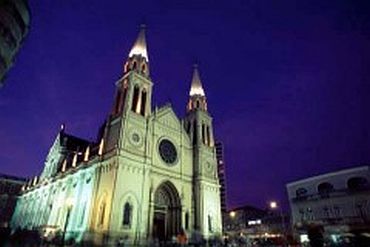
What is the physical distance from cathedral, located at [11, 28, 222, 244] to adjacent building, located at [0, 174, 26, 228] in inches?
480

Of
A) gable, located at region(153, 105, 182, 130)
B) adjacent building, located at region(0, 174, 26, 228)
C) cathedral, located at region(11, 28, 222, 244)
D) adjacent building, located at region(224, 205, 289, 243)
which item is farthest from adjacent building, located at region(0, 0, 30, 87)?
adjacent building, located at region(224, 205, 289, 243)

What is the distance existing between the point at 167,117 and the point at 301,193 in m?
27.2

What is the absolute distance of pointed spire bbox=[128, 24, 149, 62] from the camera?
4057cm

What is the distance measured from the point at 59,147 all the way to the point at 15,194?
22016 millimetres

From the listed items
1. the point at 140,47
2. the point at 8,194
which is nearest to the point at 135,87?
the point at 140,47

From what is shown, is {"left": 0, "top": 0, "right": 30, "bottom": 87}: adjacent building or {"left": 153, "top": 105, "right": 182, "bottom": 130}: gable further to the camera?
{"left": 153, "top": 105, "right": 182, "bottom": 130}: gable

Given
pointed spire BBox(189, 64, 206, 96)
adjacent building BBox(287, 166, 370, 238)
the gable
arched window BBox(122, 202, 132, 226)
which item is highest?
pointed spire BBox(189, 64, 206, 96)

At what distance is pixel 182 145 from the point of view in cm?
4019

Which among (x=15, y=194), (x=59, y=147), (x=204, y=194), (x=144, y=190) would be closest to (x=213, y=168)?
(x=204, y=194)

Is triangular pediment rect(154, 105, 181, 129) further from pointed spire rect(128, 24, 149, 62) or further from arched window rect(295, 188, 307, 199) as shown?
arched window rect(295, 188, 307, 199)

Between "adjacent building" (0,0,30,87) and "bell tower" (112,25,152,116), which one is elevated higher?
"bell tower" (112,25,152,116)

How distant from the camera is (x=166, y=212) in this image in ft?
117

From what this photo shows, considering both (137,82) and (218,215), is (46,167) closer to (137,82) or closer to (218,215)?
(137,82)

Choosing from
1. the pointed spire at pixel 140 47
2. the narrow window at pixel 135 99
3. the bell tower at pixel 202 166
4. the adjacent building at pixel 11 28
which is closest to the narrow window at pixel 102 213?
the narrow window at pixel 135 99
